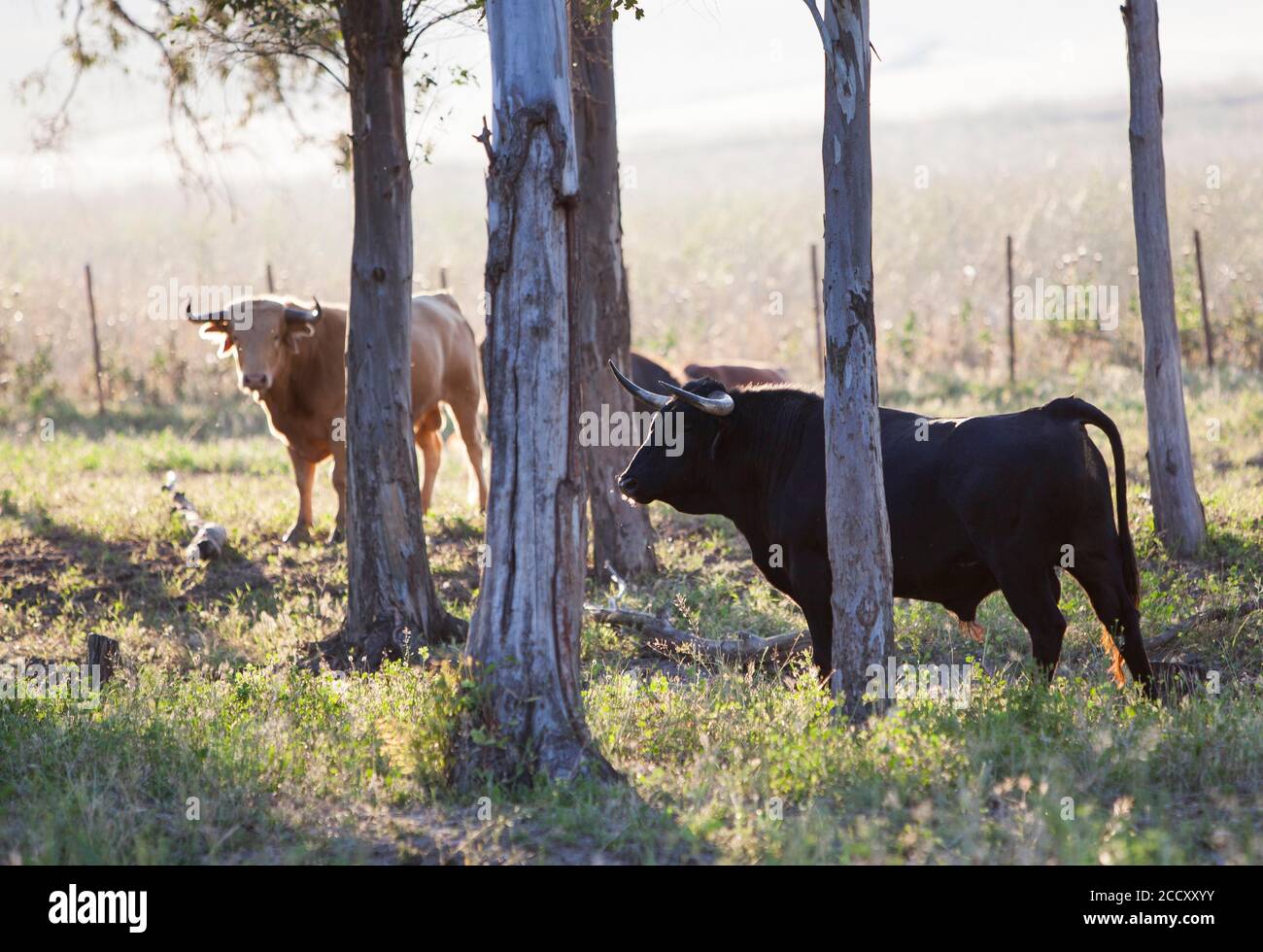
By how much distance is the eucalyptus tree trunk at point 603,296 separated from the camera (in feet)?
30.7

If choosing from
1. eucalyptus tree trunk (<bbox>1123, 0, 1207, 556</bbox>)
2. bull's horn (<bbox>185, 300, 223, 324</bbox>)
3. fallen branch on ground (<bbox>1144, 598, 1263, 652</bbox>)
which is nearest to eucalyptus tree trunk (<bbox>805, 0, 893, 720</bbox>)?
fallen branch on ground (<bbox>1144, 598, 1263, 652</bbox>)

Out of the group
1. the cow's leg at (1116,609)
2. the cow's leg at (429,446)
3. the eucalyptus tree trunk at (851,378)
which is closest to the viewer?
the eucalyptus tree trunk at (851,378)

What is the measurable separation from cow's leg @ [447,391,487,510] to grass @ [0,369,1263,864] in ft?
11.2

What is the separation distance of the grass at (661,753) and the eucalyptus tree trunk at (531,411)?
0.26 metres

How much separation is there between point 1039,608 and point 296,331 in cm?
741

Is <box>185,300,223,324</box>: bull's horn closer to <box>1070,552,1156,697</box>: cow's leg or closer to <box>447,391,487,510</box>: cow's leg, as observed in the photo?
<box>447,391,487,510</box>: cow's leg

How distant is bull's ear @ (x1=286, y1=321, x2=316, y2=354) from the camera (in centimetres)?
1134

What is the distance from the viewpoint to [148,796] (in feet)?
16.7

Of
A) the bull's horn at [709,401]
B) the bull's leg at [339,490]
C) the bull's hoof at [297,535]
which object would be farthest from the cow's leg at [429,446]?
the bull's horn at [709,401]

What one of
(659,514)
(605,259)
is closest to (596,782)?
(605,259)

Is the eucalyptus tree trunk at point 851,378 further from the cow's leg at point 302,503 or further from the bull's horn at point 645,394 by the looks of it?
the cow's leg at point 302,503
